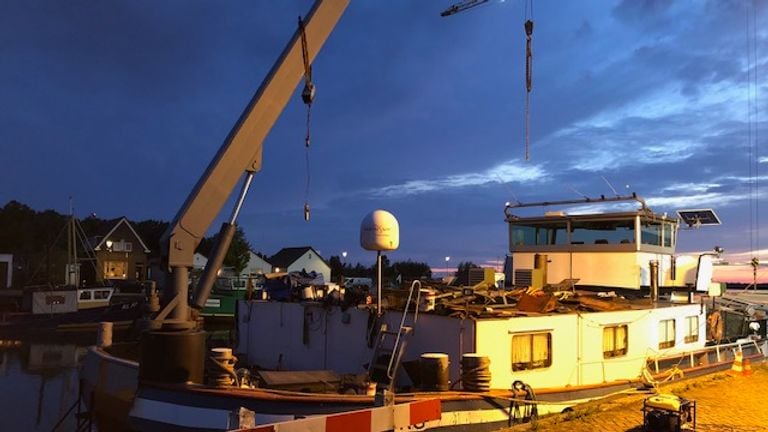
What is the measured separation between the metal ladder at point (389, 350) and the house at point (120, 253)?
184 feet

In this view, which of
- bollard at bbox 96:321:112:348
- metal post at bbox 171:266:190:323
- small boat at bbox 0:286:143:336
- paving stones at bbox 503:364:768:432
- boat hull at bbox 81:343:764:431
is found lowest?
small boat at bbox 0:286:143:336

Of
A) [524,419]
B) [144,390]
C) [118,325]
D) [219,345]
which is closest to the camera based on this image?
[144,390]

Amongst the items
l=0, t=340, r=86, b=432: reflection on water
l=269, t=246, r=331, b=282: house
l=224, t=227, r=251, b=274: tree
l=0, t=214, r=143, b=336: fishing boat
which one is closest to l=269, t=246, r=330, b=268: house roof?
l=269, t=246, r=331, b=282: house

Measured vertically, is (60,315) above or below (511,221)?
below

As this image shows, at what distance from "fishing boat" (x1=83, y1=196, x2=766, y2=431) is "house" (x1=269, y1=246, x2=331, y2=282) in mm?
57876

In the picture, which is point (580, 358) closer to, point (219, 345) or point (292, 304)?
point (292, 304)

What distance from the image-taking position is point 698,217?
17.9m

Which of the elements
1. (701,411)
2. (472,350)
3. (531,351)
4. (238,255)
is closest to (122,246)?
(238,255)

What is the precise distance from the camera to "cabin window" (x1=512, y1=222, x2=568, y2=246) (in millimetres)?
16891

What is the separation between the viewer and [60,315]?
37.8 metres

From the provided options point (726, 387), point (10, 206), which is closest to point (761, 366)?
point (726, 387)

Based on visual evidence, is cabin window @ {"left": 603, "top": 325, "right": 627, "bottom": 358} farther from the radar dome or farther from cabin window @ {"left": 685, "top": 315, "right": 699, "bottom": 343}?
the radar dome

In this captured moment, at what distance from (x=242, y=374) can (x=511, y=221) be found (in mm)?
10373

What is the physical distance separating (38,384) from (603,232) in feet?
64.9
